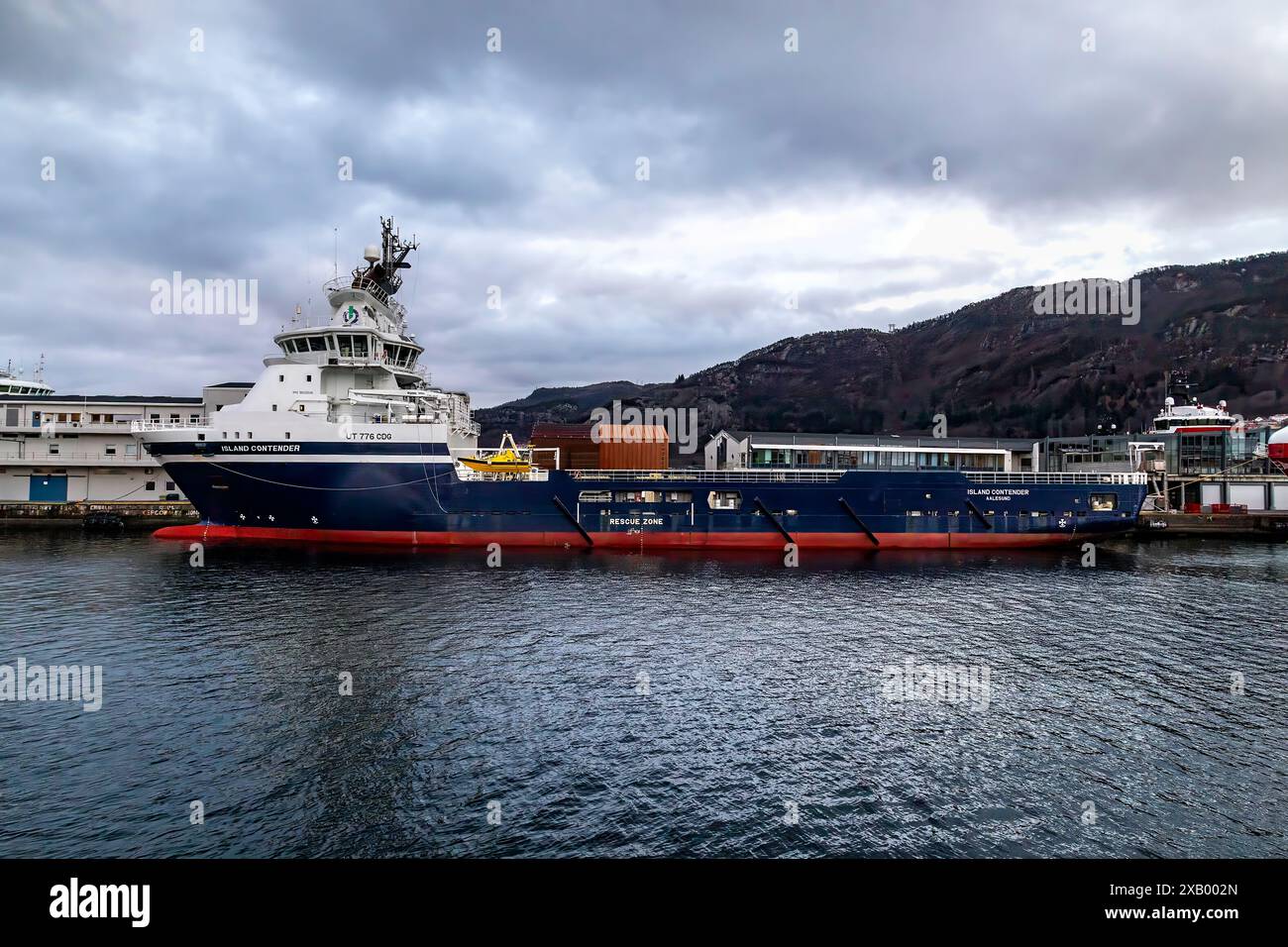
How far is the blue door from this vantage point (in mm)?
55062

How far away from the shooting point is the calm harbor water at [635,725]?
1045 cm

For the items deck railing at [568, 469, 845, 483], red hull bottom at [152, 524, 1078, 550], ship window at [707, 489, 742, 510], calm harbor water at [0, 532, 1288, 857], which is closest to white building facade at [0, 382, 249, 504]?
red hull bottom at [152, 524, 1078, 550]

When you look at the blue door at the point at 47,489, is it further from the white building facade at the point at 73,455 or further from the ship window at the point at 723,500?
the ship window at the point at 723,500

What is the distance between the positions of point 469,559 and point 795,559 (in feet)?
63.5

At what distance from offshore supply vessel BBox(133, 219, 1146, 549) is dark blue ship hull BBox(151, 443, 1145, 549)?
3.3 inches

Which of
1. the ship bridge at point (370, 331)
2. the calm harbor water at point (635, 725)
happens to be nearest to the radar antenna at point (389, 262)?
the ship bridge at point (370, 331)

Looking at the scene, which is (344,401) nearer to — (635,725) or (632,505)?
(632,505)

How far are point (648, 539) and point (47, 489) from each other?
55561 millimetres

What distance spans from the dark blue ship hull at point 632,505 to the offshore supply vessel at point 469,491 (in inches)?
3.3

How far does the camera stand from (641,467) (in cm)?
4606

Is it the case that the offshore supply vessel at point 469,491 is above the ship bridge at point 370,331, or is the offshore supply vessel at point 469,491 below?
below
